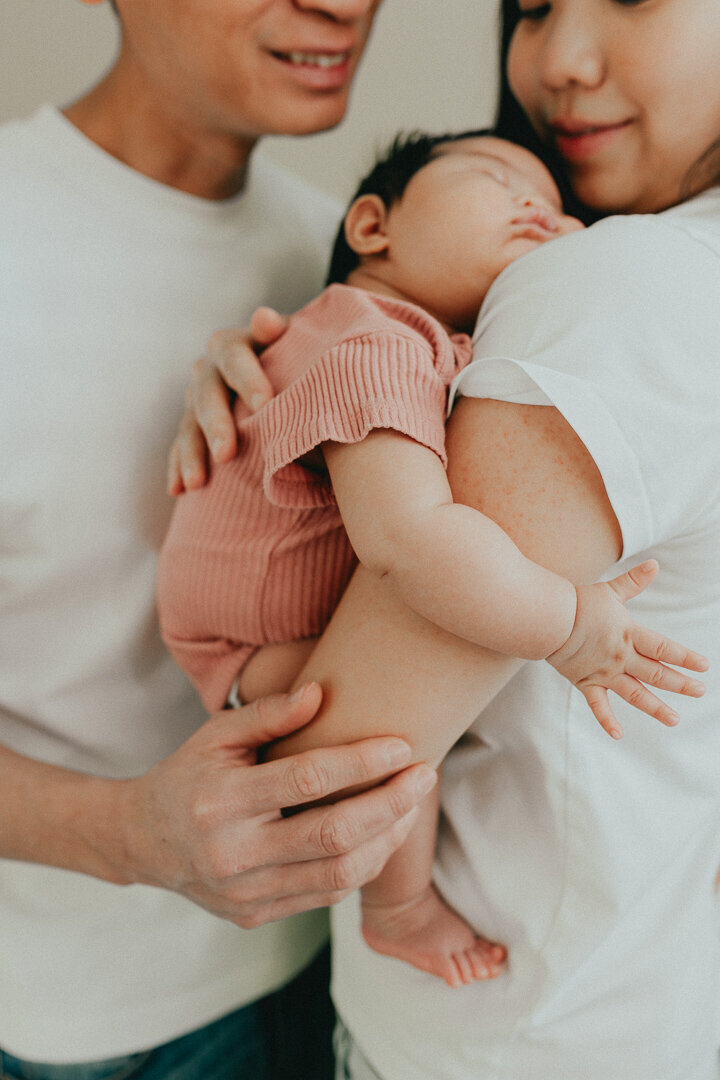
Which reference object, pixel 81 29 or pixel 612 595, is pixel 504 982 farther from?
pixel 81 29

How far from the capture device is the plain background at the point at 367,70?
1681mm

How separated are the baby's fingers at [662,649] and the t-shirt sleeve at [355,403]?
20 centimetres

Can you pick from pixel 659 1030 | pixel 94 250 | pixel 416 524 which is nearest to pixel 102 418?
pixel 94 250

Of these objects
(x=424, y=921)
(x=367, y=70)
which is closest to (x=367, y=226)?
(x=424, y=921)

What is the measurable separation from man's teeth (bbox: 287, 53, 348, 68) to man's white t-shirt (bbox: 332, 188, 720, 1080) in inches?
19.4

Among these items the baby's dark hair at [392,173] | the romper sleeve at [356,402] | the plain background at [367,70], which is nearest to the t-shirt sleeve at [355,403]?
the romper sleeve at [356,402]

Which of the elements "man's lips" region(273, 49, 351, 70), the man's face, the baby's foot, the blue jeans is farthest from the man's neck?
the blue jeans

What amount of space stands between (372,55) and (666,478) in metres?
1.64

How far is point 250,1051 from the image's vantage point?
1.22 metres

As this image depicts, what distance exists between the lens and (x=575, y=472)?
1.92ft

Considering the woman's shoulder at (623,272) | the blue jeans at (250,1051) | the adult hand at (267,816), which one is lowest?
the blue jeans at (250,1051)

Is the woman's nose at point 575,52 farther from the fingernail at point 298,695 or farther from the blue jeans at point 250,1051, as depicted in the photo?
the blue jeans at point 250,1051

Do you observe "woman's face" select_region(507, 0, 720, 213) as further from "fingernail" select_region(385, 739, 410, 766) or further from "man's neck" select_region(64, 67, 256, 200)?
"fingernail" select_region(385, 739, 410, 766)

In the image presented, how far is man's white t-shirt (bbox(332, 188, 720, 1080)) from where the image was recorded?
0.58 metres
